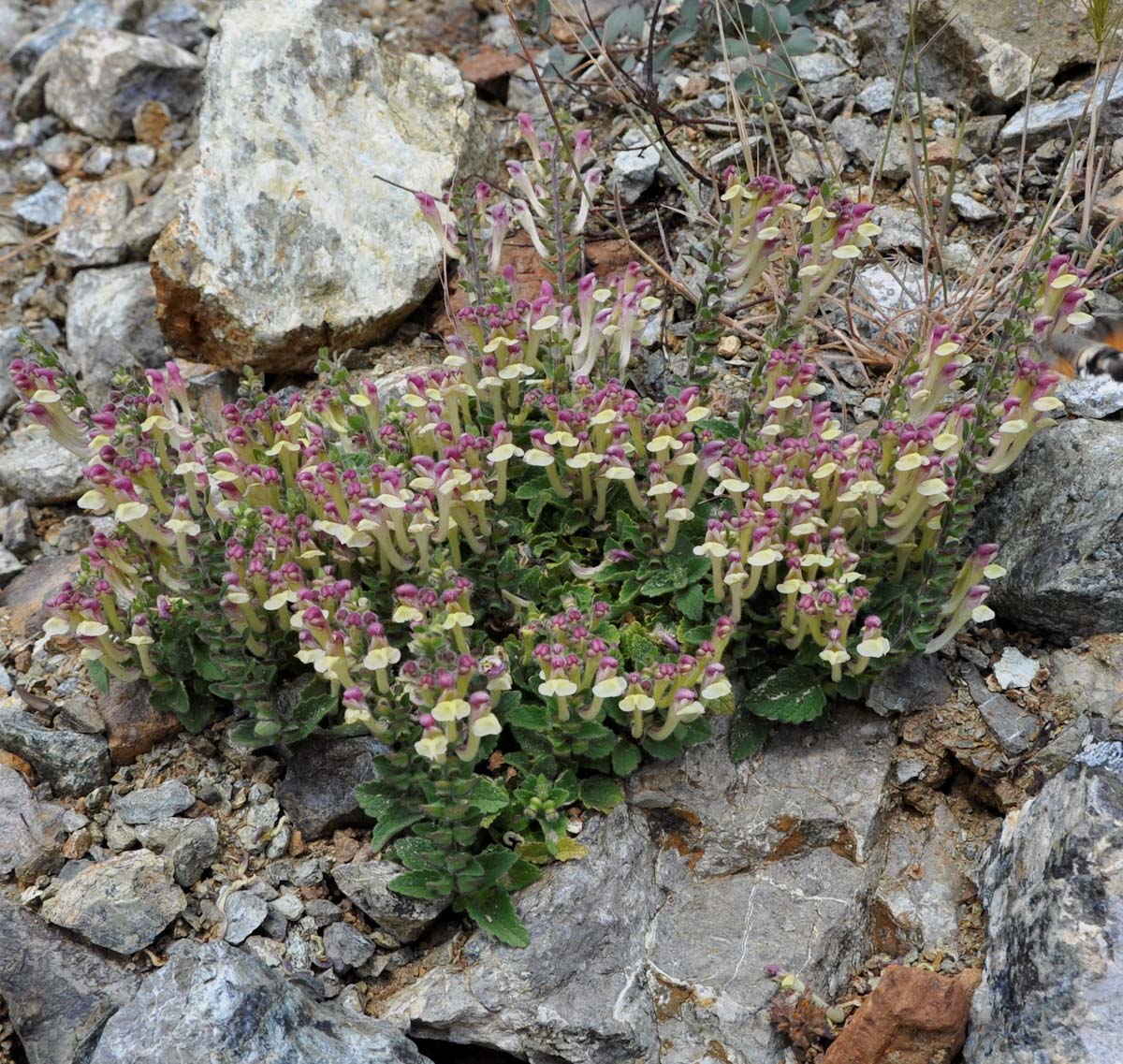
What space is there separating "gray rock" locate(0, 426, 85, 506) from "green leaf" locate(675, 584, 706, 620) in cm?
363

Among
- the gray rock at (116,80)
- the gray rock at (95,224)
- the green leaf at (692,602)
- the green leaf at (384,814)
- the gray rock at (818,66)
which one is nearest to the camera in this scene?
the green leaf at (384,814)

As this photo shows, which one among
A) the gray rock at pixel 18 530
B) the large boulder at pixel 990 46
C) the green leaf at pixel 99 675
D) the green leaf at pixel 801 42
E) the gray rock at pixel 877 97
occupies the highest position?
the green leaf at pixel 801 42

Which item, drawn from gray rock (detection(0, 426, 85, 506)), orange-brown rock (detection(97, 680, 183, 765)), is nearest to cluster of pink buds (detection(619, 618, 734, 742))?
orange-brown rock (detection(97, 680, 183, 765))

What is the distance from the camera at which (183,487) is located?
5.14 metres

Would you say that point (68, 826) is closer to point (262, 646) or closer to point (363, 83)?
point (262, 646)

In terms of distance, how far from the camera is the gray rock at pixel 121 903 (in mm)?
4398

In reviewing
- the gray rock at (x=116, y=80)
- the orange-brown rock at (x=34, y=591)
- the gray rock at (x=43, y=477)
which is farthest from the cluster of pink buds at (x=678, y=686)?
the gray rock at (x=116, y=80)

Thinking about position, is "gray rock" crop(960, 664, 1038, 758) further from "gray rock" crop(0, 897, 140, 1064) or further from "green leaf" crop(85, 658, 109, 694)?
"green leaf" crop(85, 658, 109, 694)

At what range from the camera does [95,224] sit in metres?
8.04

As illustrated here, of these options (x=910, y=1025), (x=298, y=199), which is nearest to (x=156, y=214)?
(x=298, y=199)

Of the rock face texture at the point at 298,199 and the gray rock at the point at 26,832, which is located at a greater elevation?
the rock face texture at the point at 298,199

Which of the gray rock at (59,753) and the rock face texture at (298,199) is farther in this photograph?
the rock face texture at (298,199)

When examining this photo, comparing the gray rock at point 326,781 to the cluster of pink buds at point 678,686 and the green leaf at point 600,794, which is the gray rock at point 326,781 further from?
the cluster of pink buds at point 678,686

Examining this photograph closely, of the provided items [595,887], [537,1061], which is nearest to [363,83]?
[595,887]
